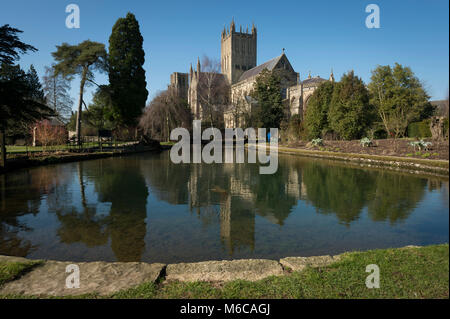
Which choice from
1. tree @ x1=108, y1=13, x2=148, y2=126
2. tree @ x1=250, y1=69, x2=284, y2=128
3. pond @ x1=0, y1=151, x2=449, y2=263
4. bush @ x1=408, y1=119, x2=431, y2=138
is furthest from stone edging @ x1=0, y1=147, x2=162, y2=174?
bush @ x1=408, y1=119, x2=431, y2=138

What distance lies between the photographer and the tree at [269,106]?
3347 centimetres

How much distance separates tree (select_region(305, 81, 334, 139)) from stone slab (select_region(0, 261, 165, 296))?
24.3 meters

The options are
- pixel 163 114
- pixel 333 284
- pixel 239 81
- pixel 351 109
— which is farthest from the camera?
pixel 239 81

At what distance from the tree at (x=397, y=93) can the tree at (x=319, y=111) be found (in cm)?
546

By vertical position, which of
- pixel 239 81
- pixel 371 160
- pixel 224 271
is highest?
pixel 239 81

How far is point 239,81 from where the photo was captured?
59.0 meters

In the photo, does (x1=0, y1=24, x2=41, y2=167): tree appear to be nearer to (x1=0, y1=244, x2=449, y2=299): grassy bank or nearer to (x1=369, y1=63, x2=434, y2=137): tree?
(x1=0, y1=244, x2=449, y2=299): grassy bank

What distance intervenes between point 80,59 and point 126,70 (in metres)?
6.34

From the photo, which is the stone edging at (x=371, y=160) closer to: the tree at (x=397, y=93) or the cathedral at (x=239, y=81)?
the tree at (x=397, y=93)

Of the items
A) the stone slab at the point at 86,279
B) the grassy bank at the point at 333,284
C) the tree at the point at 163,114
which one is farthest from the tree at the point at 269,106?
the stone slab at the point at 86,279

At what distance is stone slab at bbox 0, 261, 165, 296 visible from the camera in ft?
8.99

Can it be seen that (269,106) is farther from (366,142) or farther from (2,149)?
(2,149)

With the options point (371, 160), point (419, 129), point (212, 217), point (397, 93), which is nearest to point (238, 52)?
point (397, 93)
